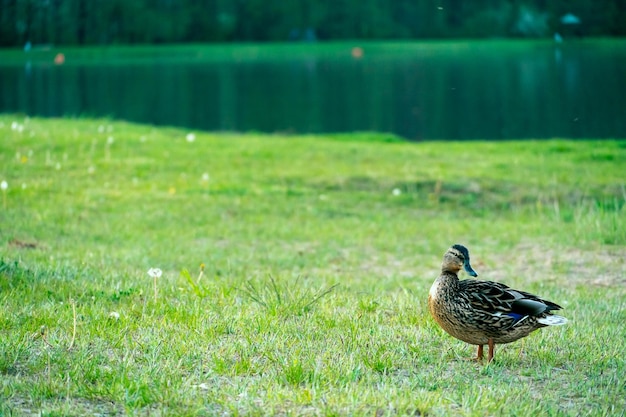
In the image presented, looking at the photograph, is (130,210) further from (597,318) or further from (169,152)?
(597,318)

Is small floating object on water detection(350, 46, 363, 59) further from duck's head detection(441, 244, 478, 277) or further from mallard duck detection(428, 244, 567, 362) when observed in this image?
mallard duck detection(428, 244, 567, 362)

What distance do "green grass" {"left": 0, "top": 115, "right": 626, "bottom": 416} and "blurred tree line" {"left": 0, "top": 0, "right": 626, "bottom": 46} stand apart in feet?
149

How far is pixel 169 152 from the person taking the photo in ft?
70.7

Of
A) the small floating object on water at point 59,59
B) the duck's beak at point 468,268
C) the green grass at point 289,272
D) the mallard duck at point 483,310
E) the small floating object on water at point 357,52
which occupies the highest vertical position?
the small floating object on water at point 357,52

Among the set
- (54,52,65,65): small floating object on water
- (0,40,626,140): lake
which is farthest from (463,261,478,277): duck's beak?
(54,52,65,65): small floating object on water

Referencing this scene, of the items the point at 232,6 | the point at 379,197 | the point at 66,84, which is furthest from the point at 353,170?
the point at 232,6

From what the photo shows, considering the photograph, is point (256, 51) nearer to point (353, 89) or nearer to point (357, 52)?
point (357, 52)

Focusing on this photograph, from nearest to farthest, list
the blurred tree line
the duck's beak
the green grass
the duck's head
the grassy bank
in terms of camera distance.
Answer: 1. the green grass
2. the duck's beak
3. the duck's head
4. the grassy bank
5. the blurred tree line

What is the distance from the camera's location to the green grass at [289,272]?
200 inches

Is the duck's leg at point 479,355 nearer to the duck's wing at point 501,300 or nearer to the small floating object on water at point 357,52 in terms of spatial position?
the duck's wing at point 501,300

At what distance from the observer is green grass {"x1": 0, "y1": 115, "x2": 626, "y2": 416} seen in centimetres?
508

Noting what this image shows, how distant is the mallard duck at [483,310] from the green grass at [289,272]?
0.23 metres

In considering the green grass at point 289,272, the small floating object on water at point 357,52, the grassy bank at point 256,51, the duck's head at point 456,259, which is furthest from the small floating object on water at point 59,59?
the duck's head at point 456,259

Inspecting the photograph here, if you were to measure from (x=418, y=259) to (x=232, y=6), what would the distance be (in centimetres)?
7414
